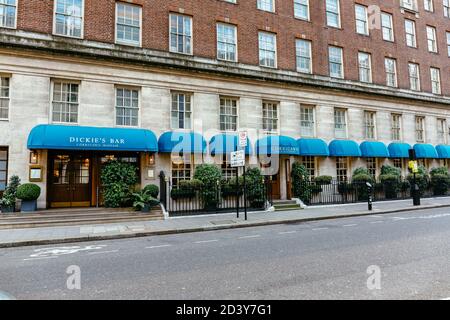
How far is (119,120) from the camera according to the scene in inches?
615

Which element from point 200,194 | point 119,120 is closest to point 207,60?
point 119,120

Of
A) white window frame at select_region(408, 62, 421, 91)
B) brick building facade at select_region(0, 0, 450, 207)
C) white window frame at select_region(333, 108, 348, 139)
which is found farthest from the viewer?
white window frame at select_region(408, 62, 421, 91)

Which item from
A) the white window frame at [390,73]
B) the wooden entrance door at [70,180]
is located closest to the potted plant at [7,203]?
the wooden entrance door at [70,180]

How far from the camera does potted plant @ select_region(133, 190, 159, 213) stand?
14.0 meters

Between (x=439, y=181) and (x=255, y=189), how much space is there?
1661 centimetres

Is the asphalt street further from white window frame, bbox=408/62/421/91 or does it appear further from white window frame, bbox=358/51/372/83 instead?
white window frame, bbox=408/62/421/91

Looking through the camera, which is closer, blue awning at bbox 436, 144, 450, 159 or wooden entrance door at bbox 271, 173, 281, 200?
wooden entrance door at bbox 271, 173, 281, 200

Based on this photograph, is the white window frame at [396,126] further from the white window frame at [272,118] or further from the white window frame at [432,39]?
the white window frame at [272,118]

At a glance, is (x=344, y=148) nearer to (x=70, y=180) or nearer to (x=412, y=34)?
(x=412, y=34)

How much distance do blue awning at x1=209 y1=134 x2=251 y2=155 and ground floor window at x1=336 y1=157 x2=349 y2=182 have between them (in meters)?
8.30

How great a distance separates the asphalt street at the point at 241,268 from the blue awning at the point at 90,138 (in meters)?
5.54

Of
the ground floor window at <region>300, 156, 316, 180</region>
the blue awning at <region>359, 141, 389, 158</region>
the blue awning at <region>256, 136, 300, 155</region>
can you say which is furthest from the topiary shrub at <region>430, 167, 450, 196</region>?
the blue awning at <region>256, 136, 300, 155</region>

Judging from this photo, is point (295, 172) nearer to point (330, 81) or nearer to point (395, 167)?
point (330, 81)

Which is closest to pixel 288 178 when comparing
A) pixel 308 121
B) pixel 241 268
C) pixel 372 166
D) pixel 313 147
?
pixel 313 147
